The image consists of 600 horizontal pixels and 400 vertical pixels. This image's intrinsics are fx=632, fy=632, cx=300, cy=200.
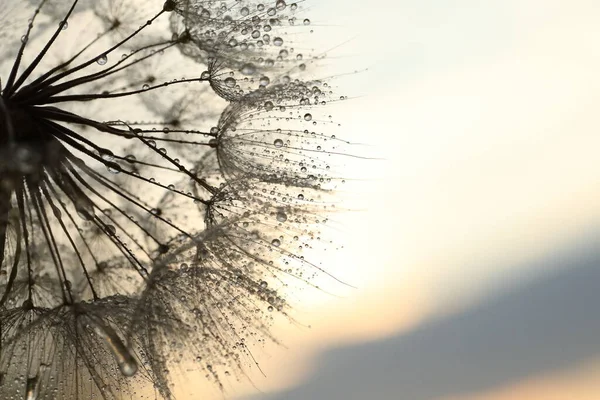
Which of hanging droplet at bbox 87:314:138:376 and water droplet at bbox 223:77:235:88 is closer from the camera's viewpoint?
hanging droplet at bbox 87:314:138:376

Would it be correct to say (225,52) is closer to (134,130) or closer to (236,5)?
(236,5)

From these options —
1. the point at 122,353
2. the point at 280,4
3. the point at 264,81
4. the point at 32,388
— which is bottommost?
the point at 122,353

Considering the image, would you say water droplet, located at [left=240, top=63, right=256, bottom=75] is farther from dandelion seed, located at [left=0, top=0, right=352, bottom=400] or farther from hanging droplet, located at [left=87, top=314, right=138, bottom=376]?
hanging droplet, located at [left=87, top=314, right=138, bottom=376]

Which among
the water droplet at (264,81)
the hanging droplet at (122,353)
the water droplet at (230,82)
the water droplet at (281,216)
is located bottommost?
the hanging droplet at (122,353)

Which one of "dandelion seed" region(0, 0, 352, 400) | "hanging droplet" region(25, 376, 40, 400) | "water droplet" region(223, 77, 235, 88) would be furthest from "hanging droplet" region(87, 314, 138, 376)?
"water droplet" region(223, 77, 235, 88)

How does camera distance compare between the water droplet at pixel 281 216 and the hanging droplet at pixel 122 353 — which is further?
the water droplet at pixel 281 216

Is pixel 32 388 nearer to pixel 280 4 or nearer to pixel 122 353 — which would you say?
pixel 122 353

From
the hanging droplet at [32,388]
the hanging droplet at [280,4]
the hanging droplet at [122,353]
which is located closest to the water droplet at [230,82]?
the hanging droplet at [280,4]

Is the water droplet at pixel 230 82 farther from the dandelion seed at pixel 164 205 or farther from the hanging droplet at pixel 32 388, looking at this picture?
the hanging droplet at pixel 32 388

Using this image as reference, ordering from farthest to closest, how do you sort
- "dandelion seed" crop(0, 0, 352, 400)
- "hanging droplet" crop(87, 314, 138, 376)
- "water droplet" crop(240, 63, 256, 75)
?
1. "water droplet" crop(240, 63, 256, 75)
2. "dandelion seed" crop(0, 0, 352, 400)
3. "hanging droplet" crop(87, 314, 138, 376)

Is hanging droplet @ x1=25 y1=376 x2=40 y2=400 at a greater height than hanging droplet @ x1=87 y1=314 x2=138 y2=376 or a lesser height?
greater

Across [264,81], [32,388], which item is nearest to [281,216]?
[264,81]
